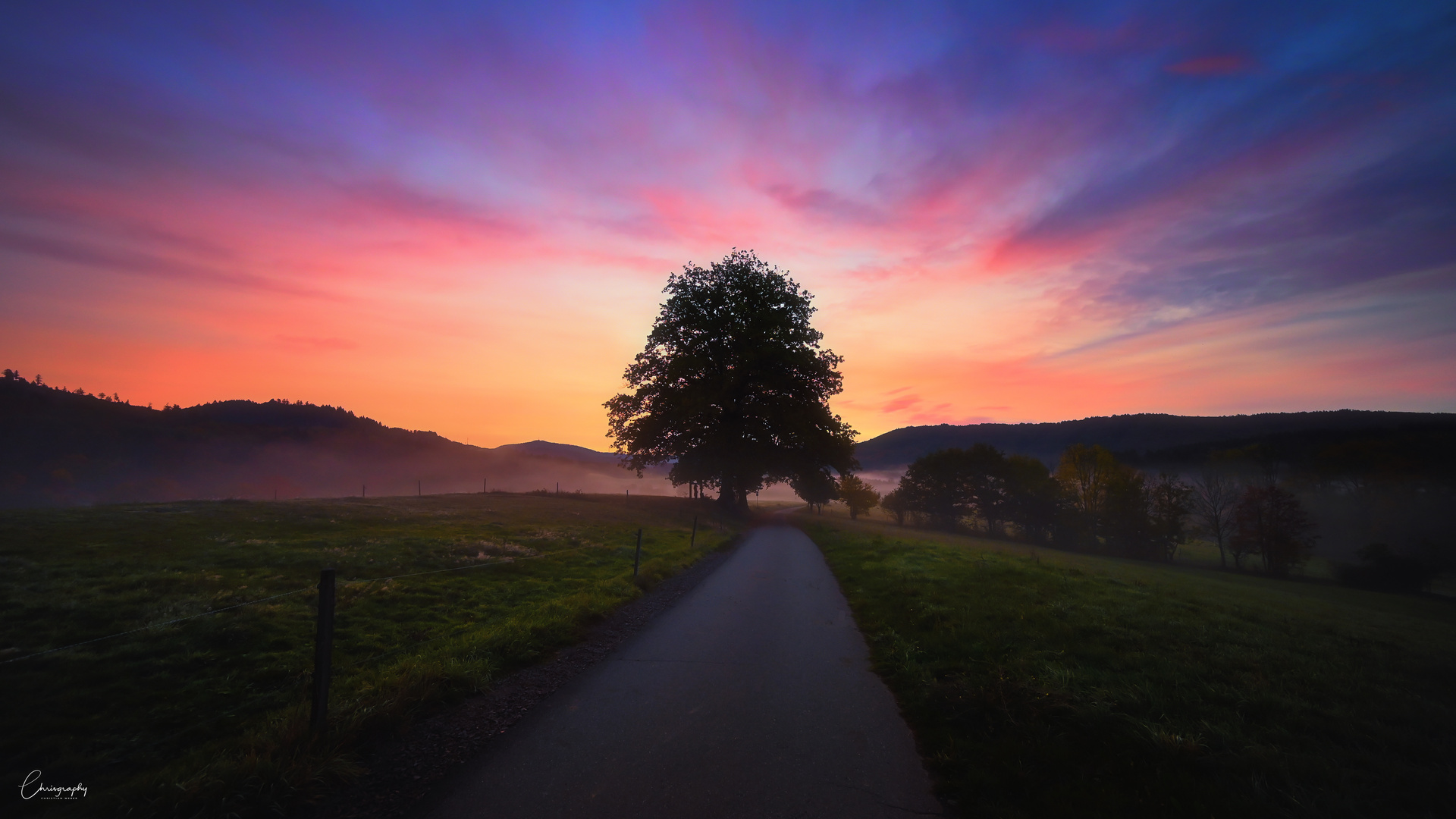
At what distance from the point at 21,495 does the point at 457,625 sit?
506ft

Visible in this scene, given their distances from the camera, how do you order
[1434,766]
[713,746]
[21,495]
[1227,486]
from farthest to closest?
[21,495] < [1227,486] < [713,746] < [1434,766]

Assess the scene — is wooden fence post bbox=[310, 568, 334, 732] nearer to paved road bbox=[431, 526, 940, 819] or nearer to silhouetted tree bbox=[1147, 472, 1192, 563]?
paved road bbox=[431, 526, 940, 819]

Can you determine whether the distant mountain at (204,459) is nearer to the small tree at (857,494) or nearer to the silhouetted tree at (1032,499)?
the small tree at (857,494)

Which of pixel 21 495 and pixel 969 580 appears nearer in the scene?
pixel 969 580

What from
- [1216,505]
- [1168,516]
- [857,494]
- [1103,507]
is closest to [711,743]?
[1168,516]

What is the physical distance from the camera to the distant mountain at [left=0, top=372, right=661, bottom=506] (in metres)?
105

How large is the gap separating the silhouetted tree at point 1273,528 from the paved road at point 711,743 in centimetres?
6877

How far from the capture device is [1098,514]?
213 feet

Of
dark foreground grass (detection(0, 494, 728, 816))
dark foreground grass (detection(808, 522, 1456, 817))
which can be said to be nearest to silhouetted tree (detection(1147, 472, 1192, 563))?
dark foreground grass (detection(808, 522, 1456, 817))

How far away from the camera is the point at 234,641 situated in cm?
825

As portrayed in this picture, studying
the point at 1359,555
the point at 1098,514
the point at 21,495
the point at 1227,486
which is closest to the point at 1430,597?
the point at 1359,555

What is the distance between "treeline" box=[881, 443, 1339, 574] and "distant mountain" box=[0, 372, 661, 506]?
5099 cm

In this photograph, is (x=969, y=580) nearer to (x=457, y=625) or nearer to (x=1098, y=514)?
(x=457, y=625)

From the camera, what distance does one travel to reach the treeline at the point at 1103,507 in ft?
174
